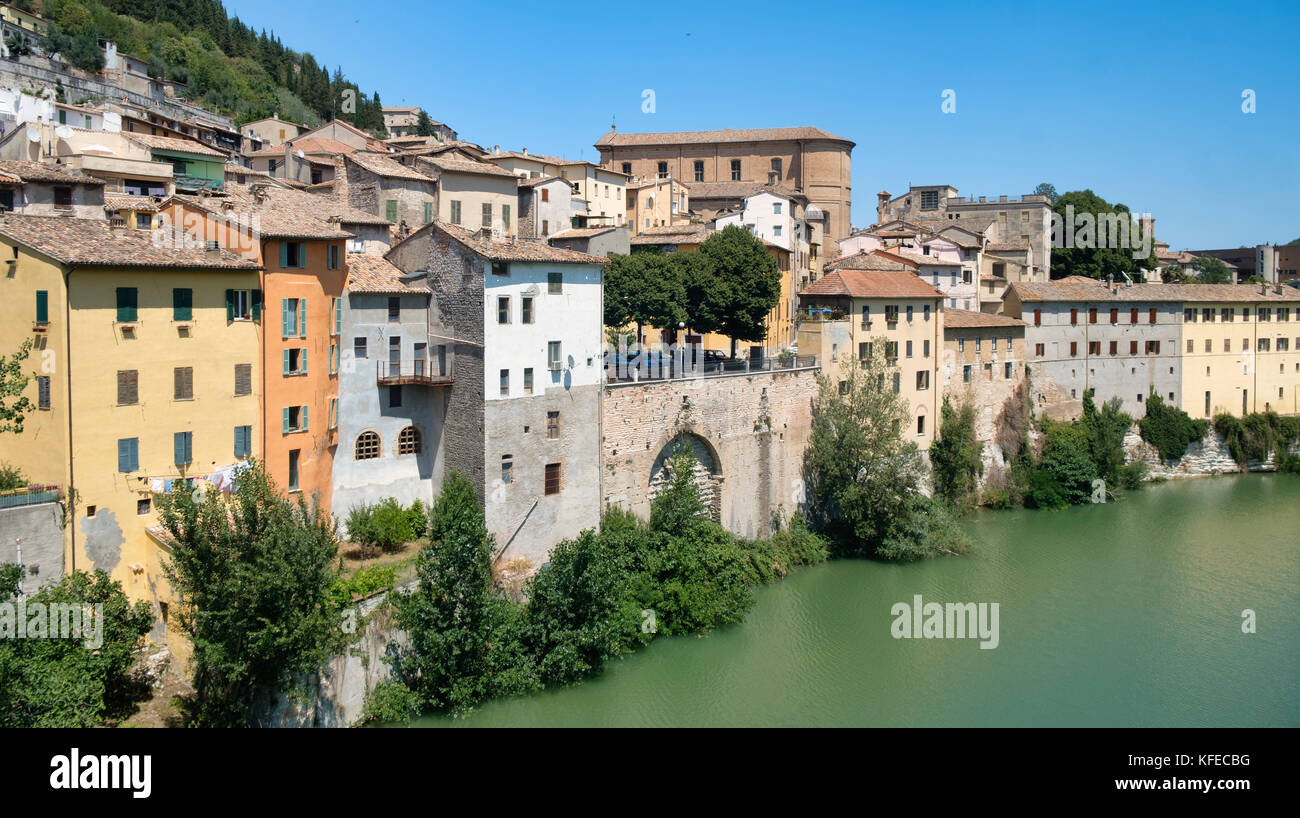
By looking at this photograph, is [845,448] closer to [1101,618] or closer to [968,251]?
[1101,618]

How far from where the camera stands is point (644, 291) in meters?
33.5

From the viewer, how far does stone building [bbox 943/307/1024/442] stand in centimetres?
3638

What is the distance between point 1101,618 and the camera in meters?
25.2

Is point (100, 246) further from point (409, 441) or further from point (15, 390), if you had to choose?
point (409, 441)

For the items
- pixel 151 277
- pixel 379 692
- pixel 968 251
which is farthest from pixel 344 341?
pixel 968 251

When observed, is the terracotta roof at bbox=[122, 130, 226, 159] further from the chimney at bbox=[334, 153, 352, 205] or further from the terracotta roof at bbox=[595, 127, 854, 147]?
the terracotta roof at bbox=[595, 127, 854, 147]

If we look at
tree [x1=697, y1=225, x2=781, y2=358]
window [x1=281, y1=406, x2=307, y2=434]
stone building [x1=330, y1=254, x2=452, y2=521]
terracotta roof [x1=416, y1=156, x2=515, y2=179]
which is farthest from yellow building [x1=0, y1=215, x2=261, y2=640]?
tree [x1=697, y1=225, x2=781, y2=358]

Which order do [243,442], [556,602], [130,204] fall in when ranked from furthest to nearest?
[130,204]
[556,602]
[243,442]

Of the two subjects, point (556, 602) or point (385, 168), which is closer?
point (556, 602)

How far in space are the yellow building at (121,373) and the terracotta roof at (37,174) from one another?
6.91 feet

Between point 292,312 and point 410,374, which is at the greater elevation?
point 292,312

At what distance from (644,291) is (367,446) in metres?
13.1

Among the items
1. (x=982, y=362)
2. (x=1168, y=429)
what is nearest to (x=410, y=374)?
(x=982, y=362)

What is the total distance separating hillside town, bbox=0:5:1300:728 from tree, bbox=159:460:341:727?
1.48 meters
